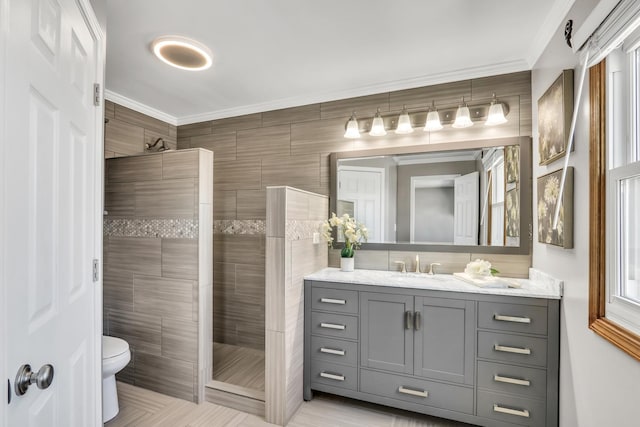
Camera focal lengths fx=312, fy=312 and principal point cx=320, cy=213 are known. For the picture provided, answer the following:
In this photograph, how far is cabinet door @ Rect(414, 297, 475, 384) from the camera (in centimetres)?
194

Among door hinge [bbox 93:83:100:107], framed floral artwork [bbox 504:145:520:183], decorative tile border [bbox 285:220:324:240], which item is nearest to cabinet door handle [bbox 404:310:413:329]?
decorative tile border [bbox 285:220:324:240]

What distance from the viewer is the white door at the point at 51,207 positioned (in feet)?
2.49

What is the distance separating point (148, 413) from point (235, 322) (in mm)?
1087

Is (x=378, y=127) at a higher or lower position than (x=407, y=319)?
higher

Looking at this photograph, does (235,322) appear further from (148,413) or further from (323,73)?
(323,73)

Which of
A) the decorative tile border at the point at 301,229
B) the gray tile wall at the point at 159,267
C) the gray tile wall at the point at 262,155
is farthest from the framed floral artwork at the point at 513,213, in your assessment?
the gray tile wall at the point at 159,267

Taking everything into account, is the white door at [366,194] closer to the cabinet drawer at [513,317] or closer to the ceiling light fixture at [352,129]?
the ceiling light fixture at [352,129]

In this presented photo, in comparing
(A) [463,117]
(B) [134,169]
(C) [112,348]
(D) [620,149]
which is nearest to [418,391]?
(D) [620,149]

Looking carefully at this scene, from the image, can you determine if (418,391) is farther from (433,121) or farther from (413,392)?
(433,121)

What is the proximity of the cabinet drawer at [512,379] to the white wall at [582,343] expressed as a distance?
0.10 m

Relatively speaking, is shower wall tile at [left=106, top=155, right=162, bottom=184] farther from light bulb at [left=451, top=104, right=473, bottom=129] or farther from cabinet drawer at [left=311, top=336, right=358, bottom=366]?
light bulb at [left=451, top=104, right=473, bottom=129]

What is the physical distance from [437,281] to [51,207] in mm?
2103

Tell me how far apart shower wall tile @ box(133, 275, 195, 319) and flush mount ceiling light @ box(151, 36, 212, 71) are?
5.37 feet

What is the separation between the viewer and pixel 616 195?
4.24 feet
